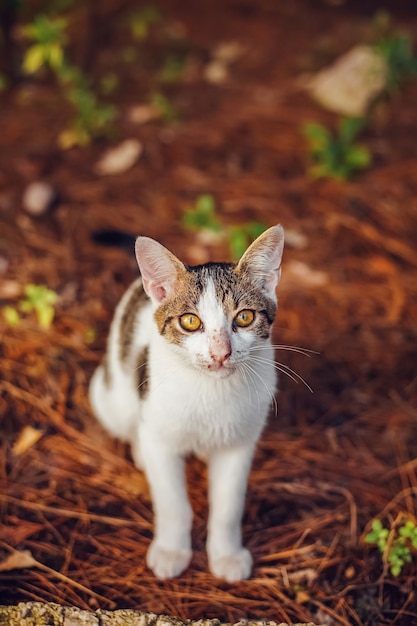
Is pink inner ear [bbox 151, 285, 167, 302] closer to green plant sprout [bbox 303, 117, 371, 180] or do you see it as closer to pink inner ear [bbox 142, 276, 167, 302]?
pink inner ear [bbox 142, 276, 167, 302]

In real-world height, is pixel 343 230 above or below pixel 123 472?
above

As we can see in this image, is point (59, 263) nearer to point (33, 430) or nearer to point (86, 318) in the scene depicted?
point (86, 318)

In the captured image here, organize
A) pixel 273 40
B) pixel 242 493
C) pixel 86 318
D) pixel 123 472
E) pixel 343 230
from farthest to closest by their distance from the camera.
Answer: pixel 273 40, pixel 343 230, pixel 86 318, pixel 123 472, pixel 242 493

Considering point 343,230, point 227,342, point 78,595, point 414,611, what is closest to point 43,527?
point 78,595

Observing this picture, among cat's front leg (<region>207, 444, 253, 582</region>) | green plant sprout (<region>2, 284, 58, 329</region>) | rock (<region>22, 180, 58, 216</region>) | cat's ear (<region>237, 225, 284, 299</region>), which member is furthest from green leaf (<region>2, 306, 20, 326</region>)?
cat's ear (<region>237, 225, 284, 299</region>)

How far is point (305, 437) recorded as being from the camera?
2725 millimetres

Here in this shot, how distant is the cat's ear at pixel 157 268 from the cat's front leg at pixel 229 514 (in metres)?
0.60

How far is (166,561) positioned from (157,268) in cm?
102

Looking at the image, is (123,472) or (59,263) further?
(59,263)

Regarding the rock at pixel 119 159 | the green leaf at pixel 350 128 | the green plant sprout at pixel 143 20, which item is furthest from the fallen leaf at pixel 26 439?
the green plant sprout at pixel 143 20

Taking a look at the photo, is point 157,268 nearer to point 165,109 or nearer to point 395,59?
point 165,109

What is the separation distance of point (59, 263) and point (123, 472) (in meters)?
1.26

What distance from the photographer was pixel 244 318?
78.5 inches

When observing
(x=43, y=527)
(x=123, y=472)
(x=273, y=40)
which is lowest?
(x=43, y=527)
